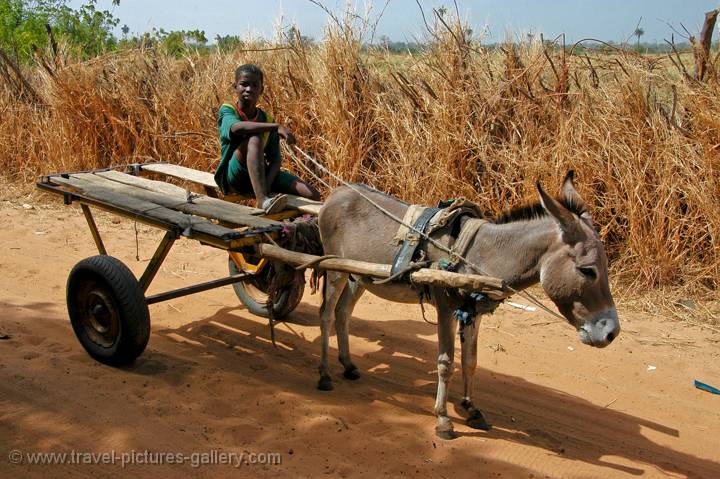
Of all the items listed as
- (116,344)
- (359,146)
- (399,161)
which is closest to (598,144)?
(399,161)

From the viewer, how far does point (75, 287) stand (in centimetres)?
470

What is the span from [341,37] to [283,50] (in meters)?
1.01

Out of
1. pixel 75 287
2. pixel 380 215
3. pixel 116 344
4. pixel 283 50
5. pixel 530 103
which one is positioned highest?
pixel 283 50

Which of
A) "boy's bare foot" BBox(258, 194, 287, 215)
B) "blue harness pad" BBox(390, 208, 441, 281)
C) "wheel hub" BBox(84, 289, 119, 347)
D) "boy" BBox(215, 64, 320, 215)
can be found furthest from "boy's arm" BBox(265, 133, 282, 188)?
"blue harness pad" BBox(390, 208, 441, 281)

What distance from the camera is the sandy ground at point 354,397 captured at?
143 inches

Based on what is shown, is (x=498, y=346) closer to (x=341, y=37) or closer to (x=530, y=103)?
(x=530, y=103)

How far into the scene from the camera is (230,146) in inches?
205

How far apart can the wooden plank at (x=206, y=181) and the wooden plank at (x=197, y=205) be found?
23 cm

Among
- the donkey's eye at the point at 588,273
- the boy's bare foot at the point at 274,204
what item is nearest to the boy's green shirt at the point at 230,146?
the boy's bare foot at the point at 274,204

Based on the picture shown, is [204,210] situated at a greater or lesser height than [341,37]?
lesser

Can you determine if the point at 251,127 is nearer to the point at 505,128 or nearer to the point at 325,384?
the point at 325,384

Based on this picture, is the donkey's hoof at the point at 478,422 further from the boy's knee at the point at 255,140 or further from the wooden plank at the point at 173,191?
the boy's knee at the point at 255,140

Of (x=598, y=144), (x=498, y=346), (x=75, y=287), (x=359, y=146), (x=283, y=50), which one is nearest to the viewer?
(x=75, y=287)

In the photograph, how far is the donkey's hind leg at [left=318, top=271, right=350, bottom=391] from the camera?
179 inches
